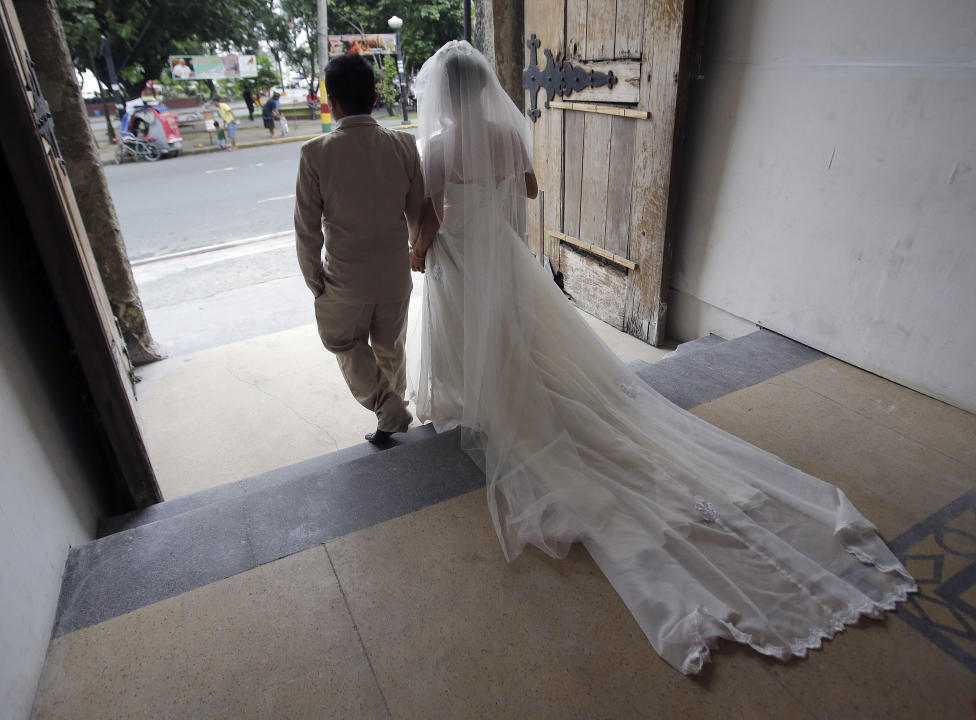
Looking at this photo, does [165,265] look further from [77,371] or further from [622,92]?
[622,92]

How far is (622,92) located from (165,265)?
14.6 ft

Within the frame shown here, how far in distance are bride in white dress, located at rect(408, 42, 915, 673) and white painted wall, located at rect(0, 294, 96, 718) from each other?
109cm

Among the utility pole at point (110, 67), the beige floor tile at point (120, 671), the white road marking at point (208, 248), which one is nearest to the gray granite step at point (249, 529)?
the beige floor tile at point (120, 671)

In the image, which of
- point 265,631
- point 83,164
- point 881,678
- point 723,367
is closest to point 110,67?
point 83,164

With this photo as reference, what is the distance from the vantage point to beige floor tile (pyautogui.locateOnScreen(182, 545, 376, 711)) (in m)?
1.27

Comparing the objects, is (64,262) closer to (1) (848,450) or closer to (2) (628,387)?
(2) (628,387)

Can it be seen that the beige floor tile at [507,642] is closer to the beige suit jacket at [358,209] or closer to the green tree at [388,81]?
the beige suit jacket at [358,209]

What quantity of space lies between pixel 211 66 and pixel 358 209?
14933mm

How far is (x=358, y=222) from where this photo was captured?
6.38 feet

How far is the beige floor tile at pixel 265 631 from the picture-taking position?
1.27 m

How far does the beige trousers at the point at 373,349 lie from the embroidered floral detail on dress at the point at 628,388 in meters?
0.86

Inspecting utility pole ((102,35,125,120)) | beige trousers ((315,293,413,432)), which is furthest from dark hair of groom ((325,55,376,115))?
utility pole ((102,35,125,120))

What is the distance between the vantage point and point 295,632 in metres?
1.38

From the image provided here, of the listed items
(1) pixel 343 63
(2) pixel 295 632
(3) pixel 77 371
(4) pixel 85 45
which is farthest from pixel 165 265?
(4) pixel 85 45
